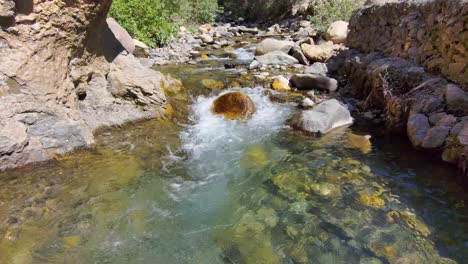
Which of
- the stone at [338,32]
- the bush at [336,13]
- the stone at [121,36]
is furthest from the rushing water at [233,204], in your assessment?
the bush at [336,13]

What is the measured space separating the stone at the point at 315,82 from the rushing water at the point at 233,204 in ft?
8.70

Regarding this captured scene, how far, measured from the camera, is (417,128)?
16.4 ft

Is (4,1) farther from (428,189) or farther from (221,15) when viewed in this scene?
(221,15)

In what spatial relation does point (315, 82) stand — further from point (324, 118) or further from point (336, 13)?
point (336, 13)

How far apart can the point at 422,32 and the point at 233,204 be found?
466 cm

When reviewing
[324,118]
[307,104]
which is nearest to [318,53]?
[307,104]

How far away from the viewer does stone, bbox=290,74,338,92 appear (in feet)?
26.4

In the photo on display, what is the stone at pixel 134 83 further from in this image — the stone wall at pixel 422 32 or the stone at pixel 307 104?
the stone wall at pixel 422 32

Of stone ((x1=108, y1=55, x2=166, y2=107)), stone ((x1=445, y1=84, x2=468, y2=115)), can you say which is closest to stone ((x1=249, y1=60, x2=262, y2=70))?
stone ((x1=108, y1=55, x2=166, y2=107))

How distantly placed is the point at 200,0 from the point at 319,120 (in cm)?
1352

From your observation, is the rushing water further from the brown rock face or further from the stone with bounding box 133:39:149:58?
the stone with bounding box 133:39:149:58

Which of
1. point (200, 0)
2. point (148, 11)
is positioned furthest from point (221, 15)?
point (148, 11)

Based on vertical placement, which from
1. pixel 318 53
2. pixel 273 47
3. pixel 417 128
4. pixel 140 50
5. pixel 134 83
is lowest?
pixel 140 50

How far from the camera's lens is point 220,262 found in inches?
121
